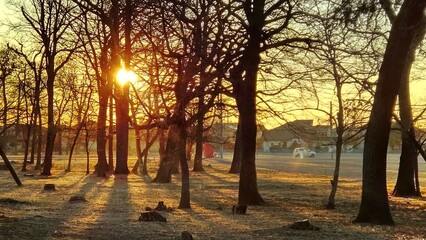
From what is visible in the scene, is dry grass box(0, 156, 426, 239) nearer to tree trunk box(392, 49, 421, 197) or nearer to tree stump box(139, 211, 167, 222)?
tree stump box(139, 211, 167, 222)

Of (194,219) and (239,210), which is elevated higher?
A: (239,210)

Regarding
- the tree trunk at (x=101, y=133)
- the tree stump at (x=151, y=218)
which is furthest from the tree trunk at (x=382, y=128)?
the tree trunk at (x=101, y=133)

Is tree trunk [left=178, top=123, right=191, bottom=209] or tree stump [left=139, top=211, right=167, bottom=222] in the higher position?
tree trunk [left=178, top=123, right=191, bottom=209]

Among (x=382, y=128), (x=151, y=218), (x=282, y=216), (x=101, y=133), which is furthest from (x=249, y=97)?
(x=101, y=133)

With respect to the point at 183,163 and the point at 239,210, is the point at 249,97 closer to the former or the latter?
the point at 183,163

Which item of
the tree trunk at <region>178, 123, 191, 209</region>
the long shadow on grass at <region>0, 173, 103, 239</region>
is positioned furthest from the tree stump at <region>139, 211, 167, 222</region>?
the tree trunk at <region>178, 123, 191, 209</region>

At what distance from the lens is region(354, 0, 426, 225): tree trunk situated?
44.5 ft

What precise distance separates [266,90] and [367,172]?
11.4 m

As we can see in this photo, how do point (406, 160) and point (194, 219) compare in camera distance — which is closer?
point (194, 219)

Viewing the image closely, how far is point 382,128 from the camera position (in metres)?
14.1

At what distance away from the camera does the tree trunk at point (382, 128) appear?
44.5 ft

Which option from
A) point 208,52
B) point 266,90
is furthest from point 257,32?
point 266,90

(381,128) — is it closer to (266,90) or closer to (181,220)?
(181,220)

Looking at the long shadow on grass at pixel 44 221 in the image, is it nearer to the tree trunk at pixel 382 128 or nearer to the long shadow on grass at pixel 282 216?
the long shadow on grass at pixel 282 216
